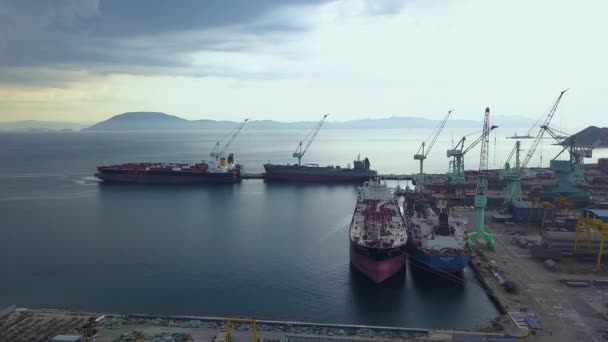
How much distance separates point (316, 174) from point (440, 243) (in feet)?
148

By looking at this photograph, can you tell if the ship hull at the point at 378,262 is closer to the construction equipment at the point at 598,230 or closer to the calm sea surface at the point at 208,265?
the calm sea surface at the point at 208,265

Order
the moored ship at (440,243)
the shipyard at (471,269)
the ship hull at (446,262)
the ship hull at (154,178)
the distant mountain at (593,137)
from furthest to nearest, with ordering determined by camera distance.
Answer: the distant mountain at (593,137) < the ship hull at (154,178) < the moored ship at (440,243) < the ship hull at (446,262) < the shipyard at (471,269)

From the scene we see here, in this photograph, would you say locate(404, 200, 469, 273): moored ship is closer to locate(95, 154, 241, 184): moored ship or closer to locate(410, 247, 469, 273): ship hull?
locate(410, 247, 469, 273): ship hull

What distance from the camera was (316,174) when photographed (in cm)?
7088

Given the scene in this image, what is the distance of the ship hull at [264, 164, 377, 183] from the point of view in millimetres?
70625

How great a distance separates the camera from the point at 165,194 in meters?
57.5

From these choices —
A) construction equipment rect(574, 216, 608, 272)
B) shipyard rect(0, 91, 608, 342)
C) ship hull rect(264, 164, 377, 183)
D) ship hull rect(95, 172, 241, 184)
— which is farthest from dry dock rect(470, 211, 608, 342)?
ship hull rect(95, 172, 241, 184)

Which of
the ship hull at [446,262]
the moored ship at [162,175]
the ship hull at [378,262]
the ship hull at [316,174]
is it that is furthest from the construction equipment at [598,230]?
the moored ship at [162,175]

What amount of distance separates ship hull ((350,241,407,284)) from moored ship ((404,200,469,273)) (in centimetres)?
165

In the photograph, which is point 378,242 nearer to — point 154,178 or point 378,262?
point 378,262

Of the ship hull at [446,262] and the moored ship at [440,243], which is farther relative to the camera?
the moored ship at [440,243]

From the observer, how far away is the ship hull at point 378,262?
2436 centimetres

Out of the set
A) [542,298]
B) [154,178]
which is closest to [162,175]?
[154,178]

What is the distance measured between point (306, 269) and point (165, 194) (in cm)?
3609
